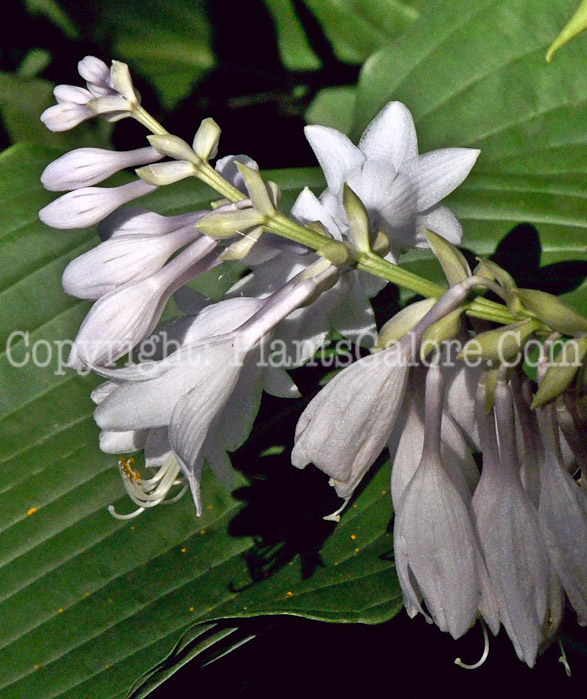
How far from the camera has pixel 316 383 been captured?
1.35 metres

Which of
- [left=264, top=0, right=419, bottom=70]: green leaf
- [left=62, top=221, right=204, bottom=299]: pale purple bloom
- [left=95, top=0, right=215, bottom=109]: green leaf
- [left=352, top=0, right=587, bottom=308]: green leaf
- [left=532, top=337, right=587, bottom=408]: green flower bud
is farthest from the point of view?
[left=95, top=0, right=215, bottom=109]: green leaf

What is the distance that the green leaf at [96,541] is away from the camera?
118 cm

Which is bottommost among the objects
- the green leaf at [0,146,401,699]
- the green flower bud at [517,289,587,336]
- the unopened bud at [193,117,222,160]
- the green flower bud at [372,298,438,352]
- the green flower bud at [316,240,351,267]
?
the green leaf at [0,146,401,699]

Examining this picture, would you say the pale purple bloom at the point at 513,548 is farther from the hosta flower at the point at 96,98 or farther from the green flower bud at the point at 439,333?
the hosta flower at the point at 96,98

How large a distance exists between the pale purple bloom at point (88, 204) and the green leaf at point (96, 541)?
0.44 meters

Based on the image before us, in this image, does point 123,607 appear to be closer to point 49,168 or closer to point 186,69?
point 49,168

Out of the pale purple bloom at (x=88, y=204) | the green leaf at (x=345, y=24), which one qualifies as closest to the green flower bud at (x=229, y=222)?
the pale purple bloom at (x=88, y=204)

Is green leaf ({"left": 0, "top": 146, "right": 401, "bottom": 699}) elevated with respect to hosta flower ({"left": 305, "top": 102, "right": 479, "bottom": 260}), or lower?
lower

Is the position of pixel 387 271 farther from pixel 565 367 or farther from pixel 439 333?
pixel 565 367

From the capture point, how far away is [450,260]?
90 centimetres

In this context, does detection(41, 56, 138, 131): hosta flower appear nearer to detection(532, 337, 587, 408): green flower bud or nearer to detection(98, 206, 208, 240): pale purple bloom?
detection(98, 206, 208, 240): pale purple bloom

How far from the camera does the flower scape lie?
86 centimetres

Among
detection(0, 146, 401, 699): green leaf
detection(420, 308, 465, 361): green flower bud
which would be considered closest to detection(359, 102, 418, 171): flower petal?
detection(420, 308, 465, 361): green flower bud

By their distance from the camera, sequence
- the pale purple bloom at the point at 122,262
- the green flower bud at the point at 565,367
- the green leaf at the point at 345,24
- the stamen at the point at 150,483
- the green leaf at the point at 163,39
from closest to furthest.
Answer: the green flower bud at the point at 565,367 < the pale purple bloom at the point at 122,262 < the stamen at the point at 150,483 < the green leaf at the point at 345,24 < the green leaf at the point at 163,39
